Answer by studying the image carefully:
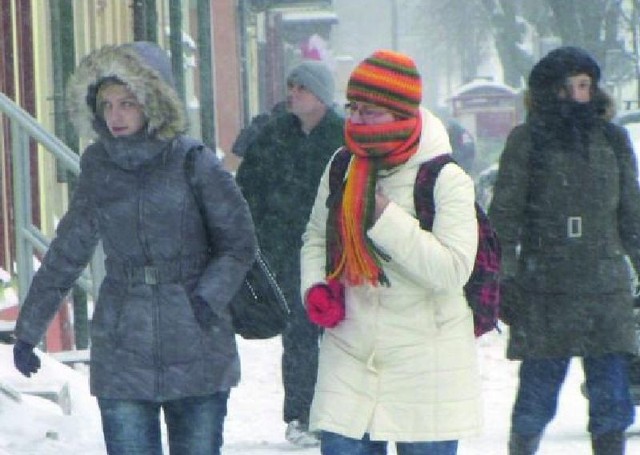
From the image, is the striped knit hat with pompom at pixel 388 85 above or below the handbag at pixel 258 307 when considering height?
above

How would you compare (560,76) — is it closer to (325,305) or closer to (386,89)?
(386,89)

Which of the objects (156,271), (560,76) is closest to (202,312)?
(156,271)

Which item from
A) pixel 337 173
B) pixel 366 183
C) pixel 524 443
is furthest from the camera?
pixel 524 443

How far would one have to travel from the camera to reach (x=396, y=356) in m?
4.50

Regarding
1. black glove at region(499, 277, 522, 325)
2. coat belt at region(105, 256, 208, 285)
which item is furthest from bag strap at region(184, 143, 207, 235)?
black glove at region(499, 277, 522, 325)

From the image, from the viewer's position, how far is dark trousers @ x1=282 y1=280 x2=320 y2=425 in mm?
7535

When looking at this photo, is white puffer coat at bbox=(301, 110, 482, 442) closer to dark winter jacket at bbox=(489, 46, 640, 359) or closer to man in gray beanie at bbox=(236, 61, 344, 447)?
dark winter jacket at bbox=(489, 46, 640, 359)

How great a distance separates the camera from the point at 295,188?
7.47 metres

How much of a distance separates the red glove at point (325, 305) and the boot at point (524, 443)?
175 cm

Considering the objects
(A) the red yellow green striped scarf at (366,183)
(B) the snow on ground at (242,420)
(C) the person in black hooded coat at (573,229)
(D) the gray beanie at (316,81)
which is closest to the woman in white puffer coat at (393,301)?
(A) the red yellow green striped scarf at (366,183)

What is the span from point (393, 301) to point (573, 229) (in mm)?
1543

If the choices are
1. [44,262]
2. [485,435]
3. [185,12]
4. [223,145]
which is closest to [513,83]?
[223,145]

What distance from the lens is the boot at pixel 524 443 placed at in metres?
6.11

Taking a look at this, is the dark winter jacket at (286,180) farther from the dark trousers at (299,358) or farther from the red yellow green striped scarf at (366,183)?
the red yellow green striped scarf at (366,183)
